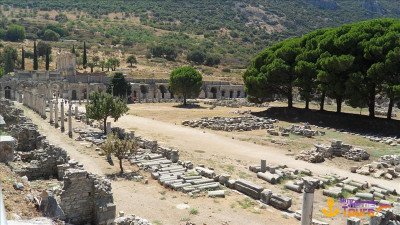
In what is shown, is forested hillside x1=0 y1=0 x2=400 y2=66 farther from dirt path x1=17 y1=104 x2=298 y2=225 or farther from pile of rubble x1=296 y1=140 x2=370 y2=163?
dirt path x1=17 y1=104 x2=298 y2=225

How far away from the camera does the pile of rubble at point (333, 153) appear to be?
27.3 m

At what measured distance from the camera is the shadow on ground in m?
38.6

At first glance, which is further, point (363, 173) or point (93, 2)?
point (93, 2)

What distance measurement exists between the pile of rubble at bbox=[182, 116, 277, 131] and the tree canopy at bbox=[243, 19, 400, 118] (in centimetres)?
589

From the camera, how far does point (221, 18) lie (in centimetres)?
15225

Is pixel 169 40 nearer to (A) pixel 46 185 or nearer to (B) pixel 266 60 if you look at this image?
(B) pixel 266 60

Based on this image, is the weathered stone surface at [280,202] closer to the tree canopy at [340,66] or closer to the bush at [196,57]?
the tree canopy at [340,66]

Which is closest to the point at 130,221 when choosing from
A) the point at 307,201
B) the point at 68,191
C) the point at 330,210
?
the point at 68,191

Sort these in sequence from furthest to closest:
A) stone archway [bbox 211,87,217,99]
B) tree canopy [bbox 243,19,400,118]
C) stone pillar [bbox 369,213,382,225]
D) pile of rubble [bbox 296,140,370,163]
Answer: stone archway [bbox 211,87,217,99] → tree canopy [bbox 243,19,400,118] → pile of rubble [bbox 296,140,370,163] → stone pillar [bbox 369,213,382,225]

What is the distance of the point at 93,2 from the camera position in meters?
159

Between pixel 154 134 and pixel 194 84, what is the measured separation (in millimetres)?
25236

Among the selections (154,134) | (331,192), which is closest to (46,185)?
(331,192)

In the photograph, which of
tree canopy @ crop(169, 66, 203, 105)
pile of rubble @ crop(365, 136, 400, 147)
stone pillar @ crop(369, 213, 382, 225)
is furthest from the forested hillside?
stone pillar @ crop(369, 213, 382, 225)

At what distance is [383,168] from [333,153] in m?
3.95
